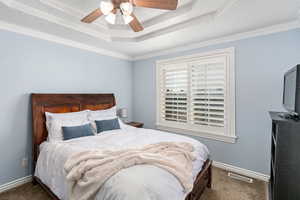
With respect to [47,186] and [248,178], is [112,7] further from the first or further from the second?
[248,178]

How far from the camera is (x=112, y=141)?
225 centimetres

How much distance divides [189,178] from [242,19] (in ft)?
7.38

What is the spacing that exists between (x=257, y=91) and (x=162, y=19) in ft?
6.34

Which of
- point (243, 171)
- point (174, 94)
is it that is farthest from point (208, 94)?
point (243, 171)

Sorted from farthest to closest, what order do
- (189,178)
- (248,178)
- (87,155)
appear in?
(248,178), (87,155), (189,178)

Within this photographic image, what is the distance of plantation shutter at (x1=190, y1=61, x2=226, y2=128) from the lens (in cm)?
287

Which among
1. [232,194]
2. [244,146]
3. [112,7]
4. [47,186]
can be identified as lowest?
[232,194]

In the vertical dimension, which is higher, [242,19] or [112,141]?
[242,19]

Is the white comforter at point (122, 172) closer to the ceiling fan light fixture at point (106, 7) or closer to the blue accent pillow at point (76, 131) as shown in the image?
the blue accent pillow at point (76, 131)

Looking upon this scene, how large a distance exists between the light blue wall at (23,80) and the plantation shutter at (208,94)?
236 centimetres

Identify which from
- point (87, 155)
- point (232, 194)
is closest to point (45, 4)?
point (87, 155)

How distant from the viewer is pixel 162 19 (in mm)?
2354

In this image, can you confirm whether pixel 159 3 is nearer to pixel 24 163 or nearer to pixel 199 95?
pixel 199 95

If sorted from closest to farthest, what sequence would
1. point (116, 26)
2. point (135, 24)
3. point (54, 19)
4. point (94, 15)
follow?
point (94, 15) < point (135, 24) < point (54, 19) < point (116, 26)
